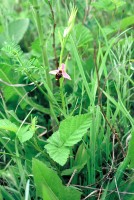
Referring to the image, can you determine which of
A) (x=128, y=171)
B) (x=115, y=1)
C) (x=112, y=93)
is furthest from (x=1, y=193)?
(x=115, y=1)

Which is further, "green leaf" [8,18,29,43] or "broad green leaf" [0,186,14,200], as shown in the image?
"green leaf" [8,18,29,43]

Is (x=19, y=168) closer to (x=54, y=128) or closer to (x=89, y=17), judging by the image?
(x=54, y=128)

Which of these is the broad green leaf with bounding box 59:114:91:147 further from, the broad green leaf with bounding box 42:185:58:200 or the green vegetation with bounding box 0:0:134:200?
the broad green leaf with bounding box 42:185:58:200

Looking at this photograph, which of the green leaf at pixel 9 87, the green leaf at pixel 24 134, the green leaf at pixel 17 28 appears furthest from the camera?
the green leaf at pixel 17 28

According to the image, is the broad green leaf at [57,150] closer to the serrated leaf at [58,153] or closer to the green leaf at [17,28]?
the serrated leaf at [58,153]

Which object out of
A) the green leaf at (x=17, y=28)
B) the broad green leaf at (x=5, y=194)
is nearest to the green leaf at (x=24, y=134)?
the broad green leaf at (x=5, y=194)

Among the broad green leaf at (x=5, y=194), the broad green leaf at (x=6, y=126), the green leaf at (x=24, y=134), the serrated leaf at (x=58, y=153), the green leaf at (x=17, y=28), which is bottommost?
the broad green leaf at (x=5, y=194)

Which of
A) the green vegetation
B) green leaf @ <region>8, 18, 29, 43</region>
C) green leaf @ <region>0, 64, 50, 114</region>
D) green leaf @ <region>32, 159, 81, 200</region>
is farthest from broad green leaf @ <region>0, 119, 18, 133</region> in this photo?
green leaf @ <region>8, 18, 29, 43</region>
